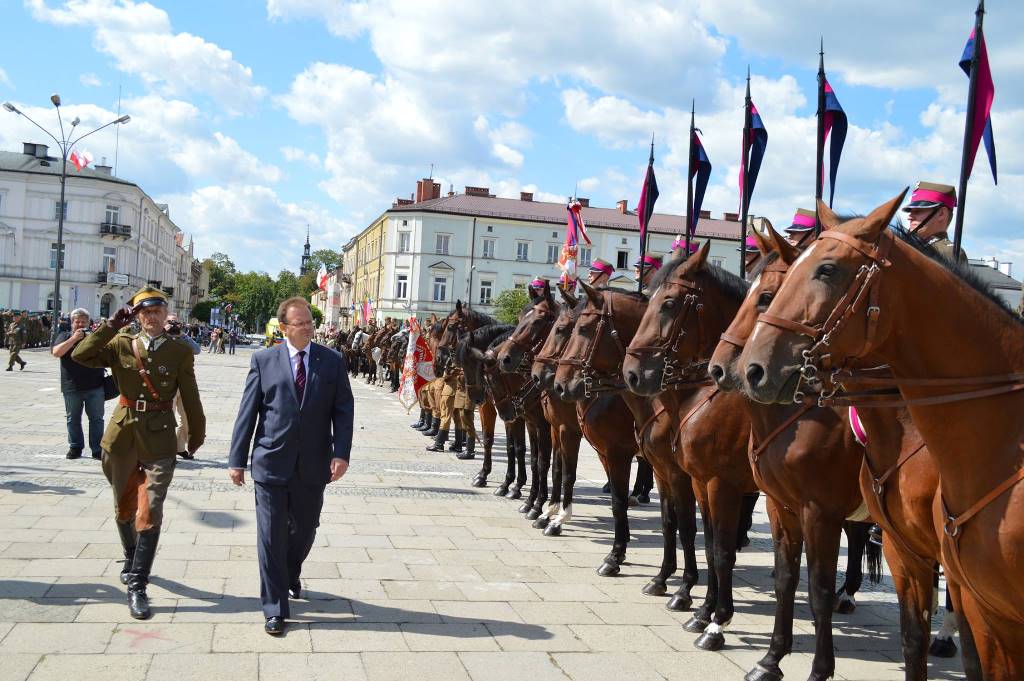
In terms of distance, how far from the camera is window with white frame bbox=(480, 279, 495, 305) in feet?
241

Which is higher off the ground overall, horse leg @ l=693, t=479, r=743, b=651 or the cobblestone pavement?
horse leg @ l=693, t=479, r=743, b=651

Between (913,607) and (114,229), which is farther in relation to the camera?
(114,229)

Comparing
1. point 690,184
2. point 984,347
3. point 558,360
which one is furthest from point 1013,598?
point 690,184

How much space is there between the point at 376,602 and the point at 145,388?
234 centimetres

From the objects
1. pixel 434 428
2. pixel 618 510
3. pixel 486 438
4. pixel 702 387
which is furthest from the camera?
pixel 434 428

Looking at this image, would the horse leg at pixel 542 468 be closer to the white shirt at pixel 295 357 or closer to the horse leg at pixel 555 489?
the horse leg at pixel 555 489

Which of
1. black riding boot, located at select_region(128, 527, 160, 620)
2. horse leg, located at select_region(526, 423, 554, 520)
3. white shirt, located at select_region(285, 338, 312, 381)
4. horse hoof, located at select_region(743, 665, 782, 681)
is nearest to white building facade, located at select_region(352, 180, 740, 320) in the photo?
horse leg, located at select_region(526, 423, 554, 520)

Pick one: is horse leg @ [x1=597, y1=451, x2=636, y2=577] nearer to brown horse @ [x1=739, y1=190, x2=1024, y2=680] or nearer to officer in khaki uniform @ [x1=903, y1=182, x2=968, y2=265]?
officer in khaki uniform @ [x1=903, y1=182, x2=968, y2=265]

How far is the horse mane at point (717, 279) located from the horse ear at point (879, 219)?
3189 mm

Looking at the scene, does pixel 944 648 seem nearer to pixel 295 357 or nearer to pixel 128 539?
pixel 295 357

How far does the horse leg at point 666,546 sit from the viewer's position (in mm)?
7344

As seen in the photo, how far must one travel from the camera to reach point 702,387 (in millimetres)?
6645

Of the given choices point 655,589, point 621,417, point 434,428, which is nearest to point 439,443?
point 434,428

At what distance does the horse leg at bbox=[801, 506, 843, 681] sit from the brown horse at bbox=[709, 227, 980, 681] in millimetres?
558
